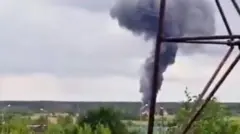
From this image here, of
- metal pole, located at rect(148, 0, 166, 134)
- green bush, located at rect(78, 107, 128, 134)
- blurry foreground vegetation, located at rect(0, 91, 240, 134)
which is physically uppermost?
green bush, located at rect(78, 107, 128, 134)

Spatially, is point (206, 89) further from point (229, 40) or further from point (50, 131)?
point (50, 131)

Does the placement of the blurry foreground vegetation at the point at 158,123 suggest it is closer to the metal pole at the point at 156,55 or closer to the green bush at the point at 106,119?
the green bush at the point at 106,119

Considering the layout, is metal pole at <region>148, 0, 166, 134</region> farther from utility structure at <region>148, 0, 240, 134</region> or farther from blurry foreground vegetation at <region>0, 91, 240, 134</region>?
blurry foreground vegetation at <region>0, 91, 240, 134</region>

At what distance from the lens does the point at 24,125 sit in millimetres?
30125

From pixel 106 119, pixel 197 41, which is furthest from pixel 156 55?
pixel 106 119

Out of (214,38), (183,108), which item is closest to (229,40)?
(214,38)

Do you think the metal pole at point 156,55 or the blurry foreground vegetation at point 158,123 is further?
the blurry foreground vegetation at point 158,123

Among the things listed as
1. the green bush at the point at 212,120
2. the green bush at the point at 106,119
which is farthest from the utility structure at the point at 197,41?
the green bush at the point at 106,119

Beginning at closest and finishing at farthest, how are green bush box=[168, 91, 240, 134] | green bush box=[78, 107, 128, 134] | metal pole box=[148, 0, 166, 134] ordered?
metal pole box=[148, 0, 166, 134]
green bush box=[168, 91, 240, 134]
green bush box=[78, 107, 128, 134]

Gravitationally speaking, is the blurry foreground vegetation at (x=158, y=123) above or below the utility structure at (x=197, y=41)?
above

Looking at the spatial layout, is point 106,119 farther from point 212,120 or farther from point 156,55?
point 156,55

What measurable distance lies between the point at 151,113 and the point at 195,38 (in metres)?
0.59

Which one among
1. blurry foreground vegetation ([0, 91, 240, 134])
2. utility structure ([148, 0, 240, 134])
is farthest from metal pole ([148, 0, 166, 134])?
blurry foreground vegetation ([0, 91, 240, 134])

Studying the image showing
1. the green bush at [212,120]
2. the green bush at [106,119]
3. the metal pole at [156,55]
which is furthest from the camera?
the green bush at [106,119]
